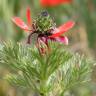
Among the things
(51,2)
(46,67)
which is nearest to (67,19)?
(51,2)

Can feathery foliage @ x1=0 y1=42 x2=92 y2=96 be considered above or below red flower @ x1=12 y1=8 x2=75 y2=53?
below

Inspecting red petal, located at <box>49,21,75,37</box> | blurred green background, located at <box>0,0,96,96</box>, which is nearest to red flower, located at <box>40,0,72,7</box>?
blurred green background, located at <box>0,0,96,96</box>

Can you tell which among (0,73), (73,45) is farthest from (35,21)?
(73,45)

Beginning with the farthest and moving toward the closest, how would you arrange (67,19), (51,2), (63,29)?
1. (67,19)
2. (51,2)
3. (63,29)

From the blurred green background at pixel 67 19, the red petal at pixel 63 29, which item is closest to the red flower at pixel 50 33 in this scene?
the red petal at pixel 63 29

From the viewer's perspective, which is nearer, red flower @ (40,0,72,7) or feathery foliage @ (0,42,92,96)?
feathery foliage @ (0,42,92,96)

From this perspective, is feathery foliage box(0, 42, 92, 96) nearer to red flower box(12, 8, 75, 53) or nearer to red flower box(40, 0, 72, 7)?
red flower box(12, 8, 75, 53)

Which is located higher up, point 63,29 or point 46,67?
point 63,29

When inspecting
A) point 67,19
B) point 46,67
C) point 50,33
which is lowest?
point 46,67

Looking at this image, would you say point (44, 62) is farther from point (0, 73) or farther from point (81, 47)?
point (81, 47)

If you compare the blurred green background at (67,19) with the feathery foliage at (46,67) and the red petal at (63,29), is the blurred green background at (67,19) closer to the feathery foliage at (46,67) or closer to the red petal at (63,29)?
the feathery foliage at (46,67)

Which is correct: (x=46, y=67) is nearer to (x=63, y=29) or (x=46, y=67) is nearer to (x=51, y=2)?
(x=63, y=29)
